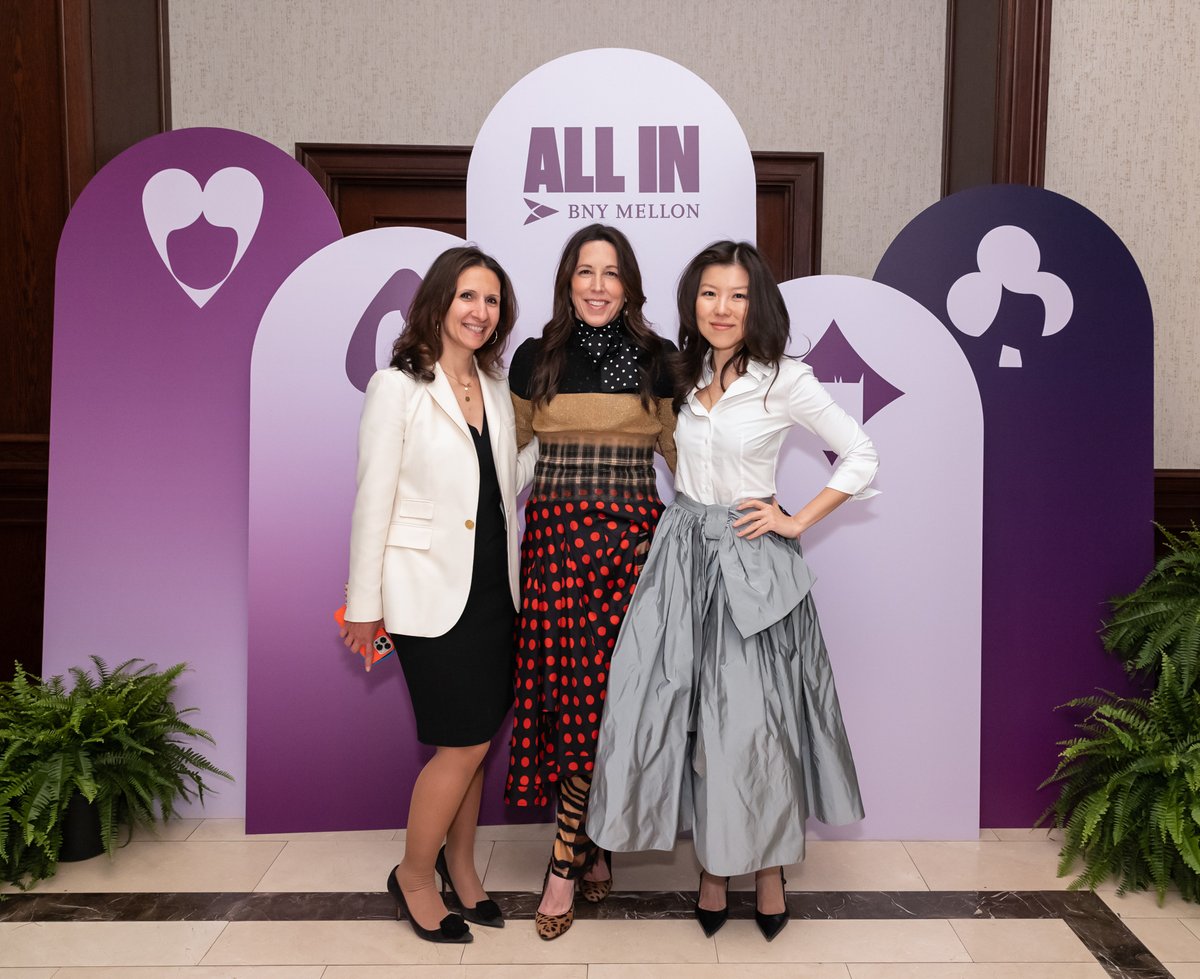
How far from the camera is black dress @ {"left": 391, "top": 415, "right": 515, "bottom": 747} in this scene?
2090 mm

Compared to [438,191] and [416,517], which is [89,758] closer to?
[416,517]

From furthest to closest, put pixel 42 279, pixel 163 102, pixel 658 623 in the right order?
pixel 163 102, pixel 42 279, pixel 658 623

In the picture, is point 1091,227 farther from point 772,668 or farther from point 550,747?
point 550,747

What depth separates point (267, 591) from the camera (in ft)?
8.69

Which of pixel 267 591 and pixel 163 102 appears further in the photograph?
pixel 163 102

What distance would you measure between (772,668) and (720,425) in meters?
0.57

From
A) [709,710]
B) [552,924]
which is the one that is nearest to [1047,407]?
[709,710]

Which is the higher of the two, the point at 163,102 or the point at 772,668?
the point at 163,102

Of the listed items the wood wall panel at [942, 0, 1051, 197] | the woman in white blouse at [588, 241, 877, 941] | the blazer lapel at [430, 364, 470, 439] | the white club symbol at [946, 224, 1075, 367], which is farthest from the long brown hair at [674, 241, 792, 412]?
the wood wall panel at [942, 0, 1051, 197]

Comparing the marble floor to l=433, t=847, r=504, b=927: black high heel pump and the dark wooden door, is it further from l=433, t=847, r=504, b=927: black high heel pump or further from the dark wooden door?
the dark wooden door

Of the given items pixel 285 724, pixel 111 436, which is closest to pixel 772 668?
pixel 285 724

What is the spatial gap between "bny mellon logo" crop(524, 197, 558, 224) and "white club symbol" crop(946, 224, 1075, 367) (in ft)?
3.83

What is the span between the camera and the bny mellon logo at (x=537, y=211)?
103 inches

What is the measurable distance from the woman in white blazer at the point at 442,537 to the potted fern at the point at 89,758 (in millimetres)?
862
